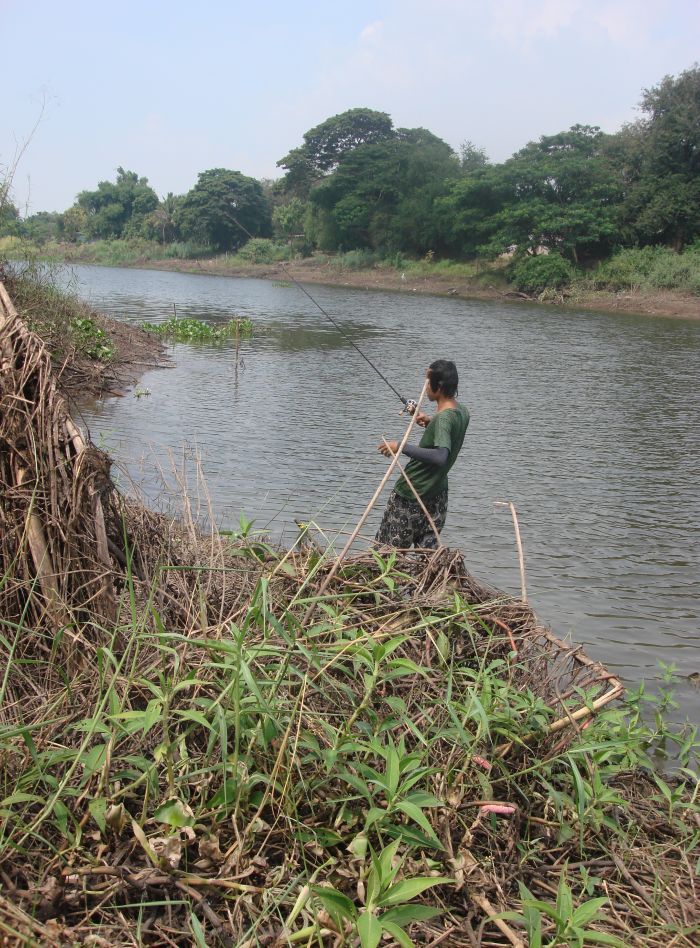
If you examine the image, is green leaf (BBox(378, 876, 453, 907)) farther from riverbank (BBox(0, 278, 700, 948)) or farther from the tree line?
the tree line

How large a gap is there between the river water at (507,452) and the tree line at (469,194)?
418 inches

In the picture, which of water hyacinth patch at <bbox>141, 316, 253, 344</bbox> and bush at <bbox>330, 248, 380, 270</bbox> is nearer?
water hyacinth patch at <bbox>141, 316, 253, 344</bbox>

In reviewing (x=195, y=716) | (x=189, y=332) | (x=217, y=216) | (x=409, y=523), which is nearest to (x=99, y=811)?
(x=195, y=716)

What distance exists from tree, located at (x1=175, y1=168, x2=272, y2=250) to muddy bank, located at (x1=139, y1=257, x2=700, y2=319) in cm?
244

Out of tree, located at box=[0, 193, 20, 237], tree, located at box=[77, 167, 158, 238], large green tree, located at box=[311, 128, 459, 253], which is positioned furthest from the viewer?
tree, located at box=[77, 167, 158, 238]

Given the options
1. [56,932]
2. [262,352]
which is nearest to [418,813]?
[56,932]

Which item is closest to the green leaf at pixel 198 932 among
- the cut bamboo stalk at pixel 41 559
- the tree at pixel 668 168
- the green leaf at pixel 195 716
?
the green leaf at pixel 195 716

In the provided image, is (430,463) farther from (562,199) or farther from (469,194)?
(469,194)

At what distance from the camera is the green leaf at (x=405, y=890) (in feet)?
6.38

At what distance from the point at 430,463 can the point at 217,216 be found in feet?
216

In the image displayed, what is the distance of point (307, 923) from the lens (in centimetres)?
207

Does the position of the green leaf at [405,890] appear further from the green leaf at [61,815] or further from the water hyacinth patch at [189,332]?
the water hyacinth patch at [189,332]

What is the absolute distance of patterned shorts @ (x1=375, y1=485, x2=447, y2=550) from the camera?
503cm

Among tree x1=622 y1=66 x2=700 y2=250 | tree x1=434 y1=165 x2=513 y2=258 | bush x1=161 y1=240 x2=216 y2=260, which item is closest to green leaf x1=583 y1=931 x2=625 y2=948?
tree x1=622 y1=66 x2=700 y2=250
